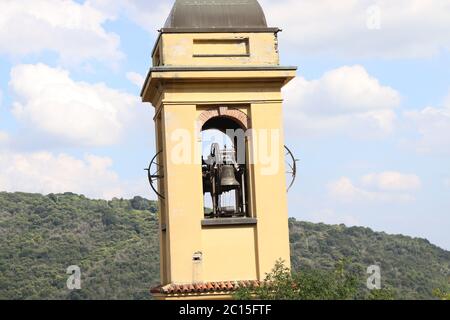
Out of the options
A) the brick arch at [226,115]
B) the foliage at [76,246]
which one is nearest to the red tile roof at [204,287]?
the brick arch at [226,115]

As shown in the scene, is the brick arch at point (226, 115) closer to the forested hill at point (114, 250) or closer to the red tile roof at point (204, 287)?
the red tile roof at point (204, 287)

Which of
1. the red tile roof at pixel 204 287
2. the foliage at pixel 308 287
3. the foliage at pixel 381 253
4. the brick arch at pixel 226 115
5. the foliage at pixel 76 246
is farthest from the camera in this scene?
the foliage at pixel 76 246

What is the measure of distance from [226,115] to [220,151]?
2.83 ft

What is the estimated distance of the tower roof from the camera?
17.6 m

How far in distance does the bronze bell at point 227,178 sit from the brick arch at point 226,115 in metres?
0.86

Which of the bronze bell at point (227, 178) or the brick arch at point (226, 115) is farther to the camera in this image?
the bronze bell at point (227, 178)

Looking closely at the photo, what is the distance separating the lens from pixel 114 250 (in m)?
56.7

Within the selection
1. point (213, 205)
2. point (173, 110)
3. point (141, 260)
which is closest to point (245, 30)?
point (173, 110)

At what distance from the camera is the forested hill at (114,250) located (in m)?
48.9

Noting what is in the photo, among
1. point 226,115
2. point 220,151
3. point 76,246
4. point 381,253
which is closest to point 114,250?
point 76,246

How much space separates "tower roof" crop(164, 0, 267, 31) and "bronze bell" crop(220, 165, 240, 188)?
2.68 metres

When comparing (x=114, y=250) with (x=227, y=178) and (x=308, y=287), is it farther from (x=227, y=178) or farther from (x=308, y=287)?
(x=308, y=287)
